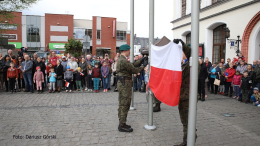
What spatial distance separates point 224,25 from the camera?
15.1 metres

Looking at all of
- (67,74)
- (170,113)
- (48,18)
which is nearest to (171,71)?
(170,113)

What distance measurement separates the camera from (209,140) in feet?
13.8

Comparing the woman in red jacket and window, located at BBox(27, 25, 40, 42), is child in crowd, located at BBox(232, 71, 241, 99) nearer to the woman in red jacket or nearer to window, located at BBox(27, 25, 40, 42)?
the woman in red jacket

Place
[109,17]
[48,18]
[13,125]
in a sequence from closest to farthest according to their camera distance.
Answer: [13,125] < [48,18] < [109,17]

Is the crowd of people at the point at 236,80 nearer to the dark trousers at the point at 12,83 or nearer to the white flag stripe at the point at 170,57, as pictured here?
the white flag stripe at the point at 170,57

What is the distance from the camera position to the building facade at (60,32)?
139 ft

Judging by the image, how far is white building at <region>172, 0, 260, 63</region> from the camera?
1185cm

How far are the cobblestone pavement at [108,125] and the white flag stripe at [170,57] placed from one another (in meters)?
1.69

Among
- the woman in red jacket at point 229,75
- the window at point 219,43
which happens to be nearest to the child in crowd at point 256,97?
the woman in red jacket at point 229,75

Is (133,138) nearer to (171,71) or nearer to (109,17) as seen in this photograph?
(171,71)

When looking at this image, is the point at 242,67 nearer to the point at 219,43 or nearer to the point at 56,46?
the point at 219,43

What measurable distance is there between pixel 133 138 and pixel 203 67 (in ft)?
19.1

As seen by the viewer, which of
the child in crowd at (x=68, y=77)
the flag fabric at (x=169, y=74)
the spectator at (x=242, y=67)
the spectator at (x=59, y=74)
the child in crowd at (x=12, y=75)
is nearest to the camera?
the flag fabric at (x=169, y=74)

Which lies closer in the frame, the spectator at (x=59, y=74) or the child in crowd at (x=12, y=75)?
the child in crowd at (x=12, y=75)
